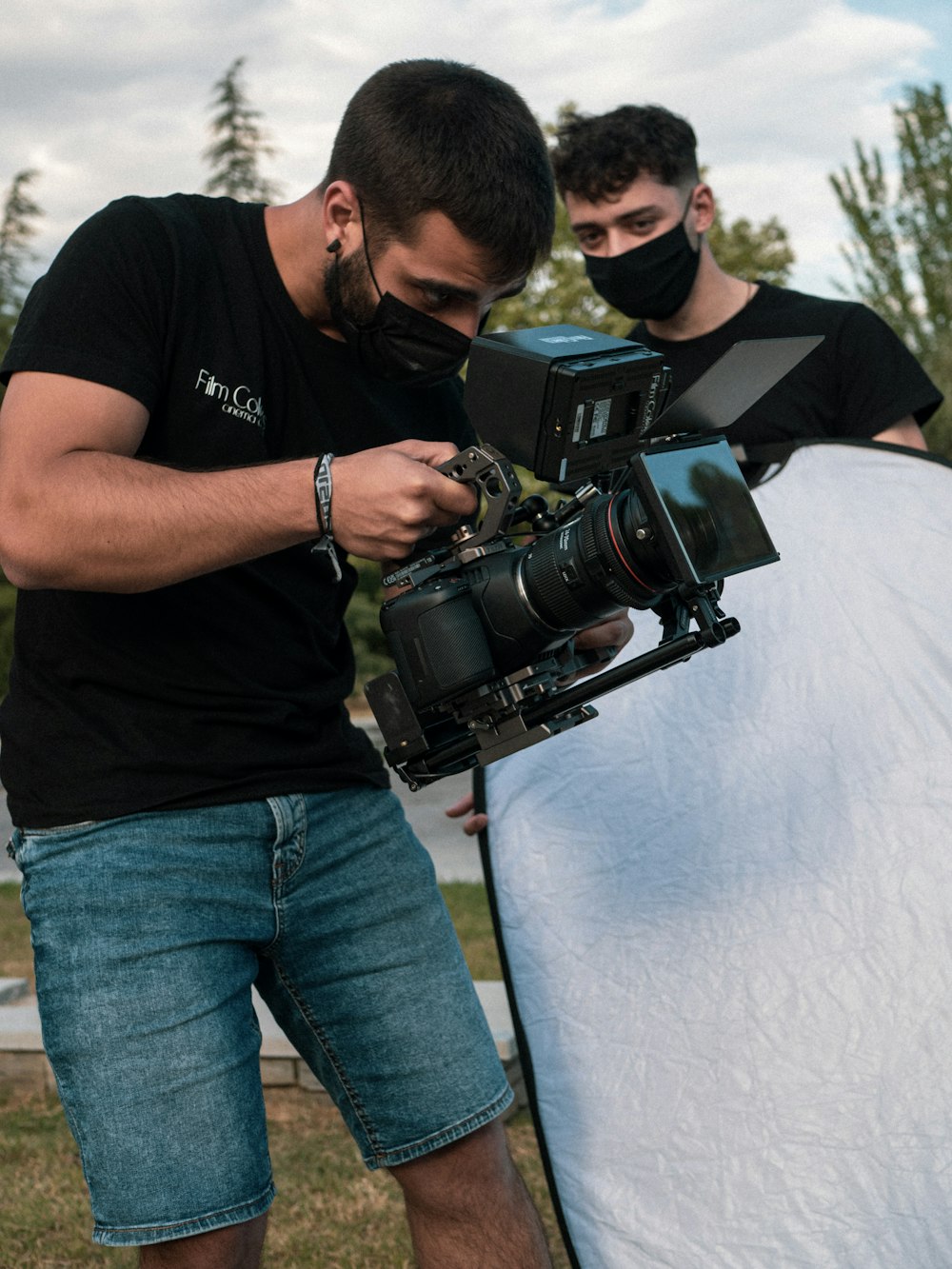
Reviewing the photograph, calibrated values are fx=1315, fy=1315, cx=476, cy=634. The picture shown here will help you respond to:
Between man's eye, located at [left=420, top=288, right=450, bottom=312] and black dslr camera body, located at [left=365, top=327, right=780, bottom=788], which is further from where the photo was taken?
man's eye, located at [left=420, top=288, right=450, bottom=312]

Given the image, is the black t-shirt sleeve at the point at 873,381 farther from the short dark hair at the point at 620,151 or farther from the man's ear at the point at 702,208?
the short dark hair at the point at 620,151

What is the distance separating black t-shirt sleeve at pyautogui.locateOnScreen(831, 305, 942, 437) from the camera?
123 inches

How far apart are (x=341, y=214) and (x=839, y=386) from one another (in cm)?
161

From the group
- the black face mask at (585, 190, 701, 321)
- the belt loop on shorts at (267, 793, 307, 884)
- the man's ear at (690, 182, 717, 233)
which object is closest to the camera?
the belt loop on shorts at (267, 793, 307, 884)

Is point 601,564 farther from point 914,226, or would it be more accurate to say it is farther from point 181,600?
point 914,226

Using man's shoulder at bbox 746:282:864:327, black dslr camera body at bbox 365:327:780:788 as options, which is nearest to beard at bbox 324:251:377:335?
black dslr camera body at bbox 365:327:780:788

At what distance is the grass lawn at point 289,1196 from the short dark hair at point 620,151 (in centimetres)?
253

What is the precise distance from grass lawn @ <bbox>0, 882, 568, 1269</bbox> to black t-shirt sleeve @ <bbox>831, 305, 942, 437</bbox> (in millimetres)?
1997

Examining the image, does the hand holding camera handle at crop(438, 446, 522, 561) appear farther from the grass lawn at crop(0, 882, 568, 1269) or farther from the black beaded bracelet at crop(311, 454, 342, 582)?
the grass lawn at crop(0, 882, 568, 1269)

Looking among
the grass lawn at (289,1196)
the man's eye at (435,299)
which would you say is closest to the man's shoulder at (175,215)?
the man's eye at (435,299)

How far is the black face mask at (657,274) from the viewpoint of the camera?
3.45 metres

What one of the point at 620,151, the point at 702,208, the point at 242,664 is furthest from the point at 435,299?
the point at 702,208

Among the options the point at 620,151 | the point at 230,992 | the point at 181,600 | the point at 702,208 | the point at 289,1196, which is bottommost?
the point at 289,1196

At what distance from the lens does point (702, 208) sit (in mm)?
3643
